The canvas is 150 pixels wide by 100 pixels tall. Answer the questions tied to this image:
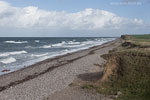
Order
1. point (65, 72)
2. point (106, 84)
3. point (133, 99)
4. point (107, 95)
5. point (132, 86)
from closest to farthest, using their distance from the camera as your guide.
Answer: point (133, 99), point (107, 95), point (132, 86), point (106, 84), point (65, 72)

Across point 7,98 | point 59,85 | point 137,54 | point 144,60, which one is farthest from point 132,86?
point 7,98

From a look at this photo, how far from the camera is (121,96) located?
1266cm

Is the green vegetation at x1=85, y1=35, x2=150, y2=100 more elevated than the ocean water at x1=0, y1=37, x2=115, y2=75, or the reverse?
the green vegetation at x1=85, y1=35, x2=150, y2=100

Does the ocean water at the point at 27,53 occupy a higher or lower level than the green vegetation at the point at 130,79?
lower

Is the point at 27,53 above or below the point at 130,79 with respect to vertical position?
below

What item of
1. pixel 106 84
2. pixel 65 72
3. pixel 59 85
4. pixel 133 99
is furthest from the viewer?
pixel 65 72

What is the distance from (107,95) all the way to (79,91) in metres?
2.10

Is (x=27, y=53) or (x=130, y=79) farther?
(x=27, y=53)

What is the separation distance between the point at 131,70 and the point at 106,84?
2084 mm

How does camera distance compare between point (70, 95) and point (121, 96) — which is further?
A: point (70, 95)

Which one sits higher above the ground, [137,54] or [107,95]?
[137,54]

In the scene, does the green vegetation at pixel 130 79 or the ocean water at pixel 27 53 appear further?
the ocean water at pixel 27 53

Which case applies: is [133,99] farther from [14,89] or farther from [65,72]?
[65,72]

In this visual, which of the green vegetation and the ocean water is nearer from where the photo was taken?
the green vegetation
